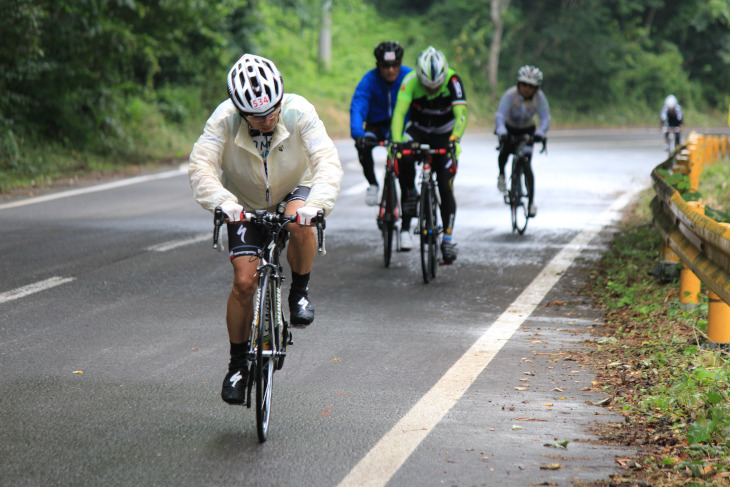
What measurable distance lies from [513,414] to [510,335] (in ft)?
6.03

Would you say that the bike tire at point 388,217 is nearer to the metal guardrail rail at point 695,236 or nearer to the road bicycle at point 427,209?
the road bicycle at point 427,209

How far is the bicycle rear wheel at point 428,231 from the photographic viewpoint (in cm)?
897

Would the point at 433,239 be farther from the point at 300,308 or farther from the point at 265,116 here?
the point at 265,116

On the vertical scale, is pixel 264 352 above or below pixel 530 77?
below

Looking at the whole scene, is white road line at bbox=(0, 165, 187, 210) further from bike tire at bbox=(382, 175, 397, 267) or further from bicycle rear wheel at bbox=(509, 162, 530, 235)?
bicycle rear wheel at bbox=(509, 162, 530, 235)

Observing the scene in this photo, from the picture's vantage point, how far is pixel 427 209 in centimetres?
917

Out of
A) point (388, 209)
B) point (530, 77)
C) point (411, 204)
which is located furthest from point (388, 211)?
point (530, 77)

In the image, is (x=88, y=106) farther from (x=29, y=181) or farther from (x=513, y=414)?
(x=513, y=414)

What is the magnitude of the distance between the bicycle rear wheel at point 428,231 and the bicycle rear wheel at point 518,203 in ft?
9.81

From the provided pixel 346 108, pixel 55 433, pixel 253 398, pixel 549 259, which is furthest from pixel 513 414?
pixel 346 108

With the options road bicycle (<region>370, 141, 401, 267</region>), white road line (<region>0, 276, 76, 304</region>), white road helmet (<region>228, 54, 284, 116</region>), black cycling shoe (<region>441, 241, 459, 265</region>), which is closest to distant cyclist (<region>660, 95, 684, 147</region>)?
road bicycle (<region>370, 141, 401, 267</region>)

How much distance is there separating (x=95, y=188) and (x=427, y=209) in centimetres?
845

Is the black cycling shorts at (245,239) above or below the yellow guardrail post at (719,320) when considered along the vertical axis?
above

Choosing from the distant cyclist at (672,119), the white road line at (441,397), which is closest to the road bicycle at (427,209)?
the white road line at (441,397)
